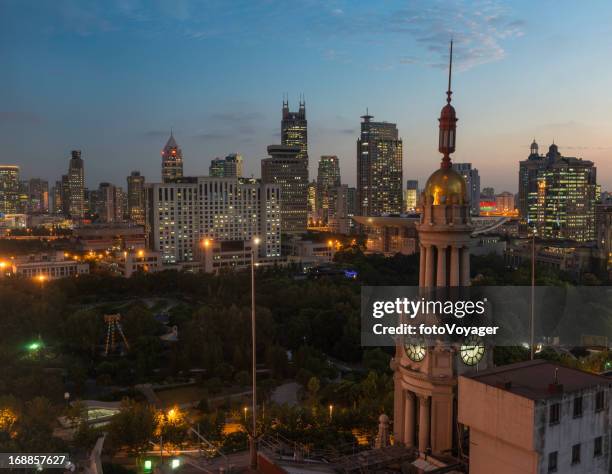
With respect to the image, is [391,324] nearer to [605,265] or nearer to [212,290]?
[212,290]

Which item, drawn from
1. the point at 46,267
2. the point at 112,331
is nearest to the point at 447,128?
the point at 112,331

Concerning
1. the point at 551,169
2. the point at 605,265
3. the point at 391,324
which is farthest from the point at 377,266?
the point at 551,169

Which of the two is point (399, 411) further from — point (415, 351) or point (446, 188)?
point (446, 188)

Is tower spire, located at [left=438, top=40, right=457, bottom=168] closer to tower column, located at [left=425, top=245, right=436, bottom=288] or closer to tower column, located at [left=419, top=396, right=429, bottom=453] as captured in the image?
tower column, located at [left=425, top=245, right=436, bottom=288]

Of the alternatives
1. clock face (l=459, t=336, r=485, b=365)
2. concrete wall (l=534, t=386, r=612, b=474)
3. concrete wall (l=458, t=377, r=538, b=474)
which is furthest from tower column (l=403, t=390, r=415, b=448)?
concrete wall (l=534, t=386, r=612, b=474)

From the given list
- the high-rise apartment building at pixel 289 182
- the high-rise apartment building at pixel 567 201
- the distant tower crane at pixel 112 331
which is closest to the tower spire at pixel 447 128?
the distant tower crane at pixel 112 331

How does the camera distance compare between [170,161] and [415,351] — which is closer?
[415,351]
